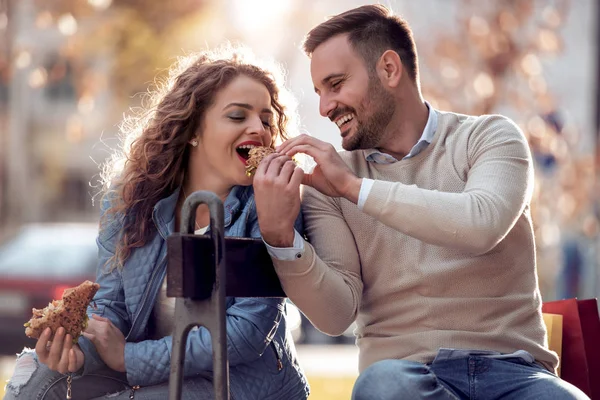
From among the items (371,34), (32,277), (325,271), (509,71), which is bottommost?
(32,277)

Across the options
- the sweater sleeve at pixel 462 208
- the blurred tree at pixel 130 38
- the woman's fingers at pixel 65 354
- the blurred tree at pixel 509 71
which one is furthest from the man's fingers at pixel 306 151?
the blurred tree at pixel 130 38

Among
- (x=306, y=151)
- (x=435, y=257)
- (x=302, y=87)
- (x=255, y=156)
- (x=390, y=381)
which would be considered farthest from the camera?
(x=302, y=87)

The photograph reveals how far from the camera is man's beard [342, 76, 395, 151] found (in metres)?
4.07

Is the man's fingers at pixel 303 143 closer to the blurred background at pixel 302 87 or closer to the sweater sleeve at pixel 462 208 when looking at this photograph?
the sweater sleeve at pixel 462 208

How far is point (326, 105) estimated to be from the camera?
13.4 feet

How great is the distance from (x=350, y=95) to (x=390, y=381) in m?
1.21

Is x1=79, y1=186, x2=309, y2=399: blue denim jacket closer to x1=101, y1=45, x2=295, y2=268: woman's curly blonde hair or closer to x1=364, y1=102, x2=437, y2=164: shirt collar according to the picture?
x1=101, y1=45, x2=295, y2=268: woman's curly blonde hair

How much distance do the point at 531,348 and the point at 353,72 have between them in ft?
4.17

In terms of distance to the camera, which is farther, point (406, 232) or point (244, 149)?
point (244, 149)

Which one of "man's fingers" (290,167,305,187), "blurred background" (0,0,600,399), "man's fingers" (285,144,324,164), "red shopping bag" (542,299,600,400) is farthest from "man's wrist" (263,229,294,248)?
"blurred background" (0,0,600,399)

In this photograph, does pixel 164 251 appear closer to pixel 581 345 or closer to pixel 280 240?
pixel 280 240

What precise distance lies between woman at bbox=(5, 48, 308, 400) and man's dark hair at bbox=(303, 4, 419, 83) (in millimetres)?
356

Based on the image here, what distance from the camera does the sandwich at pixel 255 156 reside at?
3.97m

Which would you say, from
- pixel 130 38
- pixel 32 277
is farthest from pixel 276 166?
pixel 130 38
